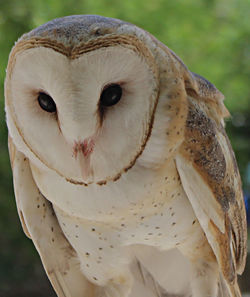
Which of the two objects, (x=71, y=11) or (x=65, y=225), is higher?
(x=71, y=11)

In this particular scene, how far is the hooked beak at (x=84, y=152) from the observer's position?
0.78 m

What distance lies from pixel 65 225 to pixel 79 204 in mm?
119

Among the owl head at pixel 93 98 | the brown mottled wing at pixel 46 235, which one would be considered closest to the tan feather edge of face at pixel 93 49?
the owl head at pixel 93 98

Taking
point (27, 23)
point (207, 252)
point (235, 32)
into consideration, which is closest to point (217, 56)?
point (235, 32)

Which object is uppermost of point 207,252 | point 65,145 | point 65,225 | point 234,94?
point 65,145

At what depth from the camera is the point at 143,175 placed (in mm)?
844

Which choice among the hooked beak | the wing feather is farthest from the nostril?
the wing feather

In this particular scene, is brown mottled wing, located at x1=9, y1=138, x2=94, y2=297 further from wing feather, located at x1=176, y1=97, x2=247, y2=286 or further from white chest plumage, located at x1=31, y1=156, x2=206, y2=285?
wing feather, located at x1=176, y1=97, x2=247, y2=286

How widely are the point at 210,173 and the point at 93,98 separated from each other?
0.28m

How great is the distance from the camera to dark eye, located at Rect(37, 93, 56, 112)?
769 mm

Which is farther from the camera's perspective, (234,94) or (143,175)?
(234,94)

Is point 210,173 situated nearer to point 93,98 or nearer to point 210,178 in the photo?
point 210,178

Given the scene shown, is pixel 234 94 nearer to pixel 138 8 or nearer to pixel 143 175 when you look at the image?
pixel 138 8

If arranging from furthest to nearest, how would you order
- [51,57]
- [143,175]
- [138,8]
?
[138,8] < [143,175] < [51,57]
